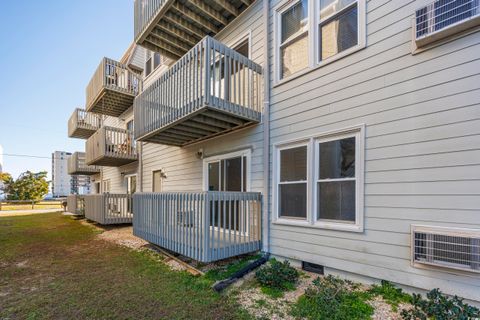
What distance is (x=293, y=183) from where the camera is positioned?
4691 millimetres

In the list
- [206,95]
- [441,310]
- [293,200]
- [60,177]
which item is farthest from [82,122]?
[60,177]

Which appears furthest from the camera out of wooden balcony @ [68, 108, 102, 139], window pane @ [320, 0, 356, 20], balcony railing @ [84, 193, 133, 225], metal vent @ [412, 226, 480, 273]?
wooden balcony @ [68, 108, 102, 139]

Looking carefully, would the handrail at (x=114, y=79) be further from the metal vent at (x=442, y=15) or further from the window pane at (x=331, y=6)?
the metal vent at (x=442, y=15)

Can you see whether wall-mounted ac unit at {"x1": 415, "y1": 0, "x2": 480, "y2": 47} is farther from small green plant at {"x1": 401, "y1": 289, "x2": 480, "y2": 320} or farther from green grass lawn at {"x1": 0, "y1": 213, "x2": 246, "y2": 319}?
green grass lawn at {"x1": 0, "y1": 213, "x2": 246, "y2": 319}

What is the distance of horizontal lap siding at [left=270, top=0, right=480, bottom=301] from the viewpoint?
9.27 ft

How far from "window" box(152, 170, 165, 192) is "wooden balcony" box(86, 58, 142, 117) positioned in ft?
12.8

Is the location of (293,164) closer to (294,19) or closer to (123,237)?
(294,19)

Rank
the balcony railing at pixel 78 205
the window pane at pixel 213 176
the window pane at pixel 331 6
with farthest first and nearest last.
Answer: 1. the balcony railing at pixel 78 205
2. the window pane at pixel 213 176
3. the window pane at pixel 331 6

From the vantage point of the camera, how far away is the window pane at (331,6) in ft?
13.5

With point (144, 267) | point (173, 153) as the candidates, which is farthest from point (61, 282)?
point (173, 153)

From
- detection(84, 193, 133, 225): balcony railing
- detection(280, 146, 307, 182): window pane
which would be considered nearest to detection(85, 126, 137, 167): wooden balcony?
detection(84, 193, 133, 225): balcony railing

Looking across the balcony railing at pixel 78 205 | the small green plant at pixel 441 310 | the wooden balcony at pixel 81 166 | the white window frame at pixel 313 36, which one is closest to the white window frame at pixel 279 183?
the white window frame at pixel 313 36

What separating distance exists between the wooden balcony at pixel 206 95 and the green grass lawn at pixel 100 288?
300 cm

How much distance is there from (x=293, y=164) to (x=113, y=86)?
29.1 feet
